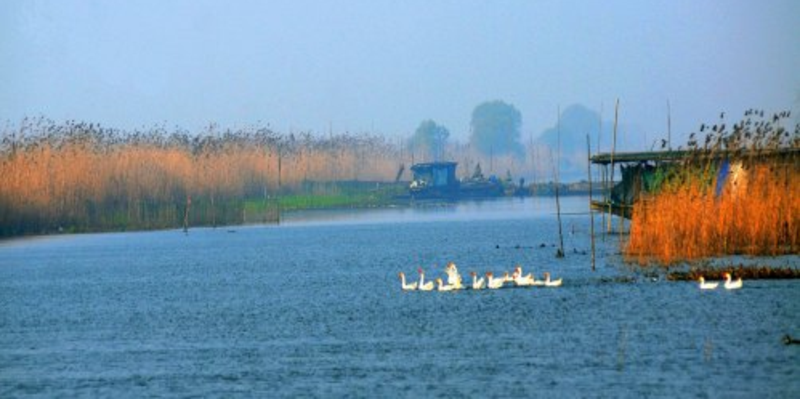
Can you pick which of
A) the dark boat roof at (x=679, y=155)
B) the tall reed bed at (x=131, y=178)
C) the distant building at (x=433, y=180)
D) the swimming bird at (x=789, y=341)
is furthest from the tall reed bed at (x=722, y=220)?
the distant building at (x=433, y=180)

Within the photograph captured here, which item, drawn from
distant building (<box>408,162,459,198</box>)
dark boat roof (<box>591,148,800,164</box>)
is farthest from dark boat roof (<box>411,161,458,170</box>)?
dark boat roof (<box>591,148,800,164</box>)

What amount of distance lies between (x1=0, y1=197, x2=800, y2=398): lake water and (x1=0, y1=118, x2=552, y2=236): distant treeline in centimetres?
896

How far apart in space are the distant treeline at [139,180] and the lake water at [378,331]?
353 inches

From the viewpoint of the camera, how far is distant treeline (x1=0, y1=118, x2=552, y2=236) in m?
61.7

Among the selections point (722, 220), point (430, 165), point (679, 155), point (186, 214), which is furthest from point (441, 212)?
point (722, 220)

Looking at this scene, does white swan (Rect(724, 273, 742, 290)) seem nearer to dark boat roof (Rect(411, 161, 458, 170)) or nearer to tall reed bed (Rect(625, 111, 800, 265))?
tall reed bed (Rect(625, 111, 800, 265))

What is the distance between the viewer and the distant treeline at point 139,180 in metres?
61.7

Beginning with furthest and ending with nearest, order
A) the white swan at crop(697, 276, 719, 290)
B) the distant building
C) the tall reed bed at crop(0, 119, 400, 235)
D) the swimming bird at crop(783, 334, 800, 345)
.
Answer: the distant building → the tall reed bed at crop(0, 119, 400, 235) → the white swan at crop(697, 276, 719, 290) → the swimming bird at crop(783, 334, 800, 345)

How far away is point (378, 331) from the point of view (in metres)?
29.6

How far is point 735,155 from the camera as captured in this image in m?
41.4

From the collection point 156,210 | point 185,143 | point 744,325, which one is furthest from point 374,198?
point 744,325

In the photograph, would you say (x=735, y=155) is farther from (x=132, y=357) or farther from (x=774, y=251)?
(x=132, y=357)

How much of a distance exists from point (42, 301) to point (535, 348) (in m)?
17.2

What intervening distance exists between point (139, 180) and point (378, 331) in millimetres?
40411
